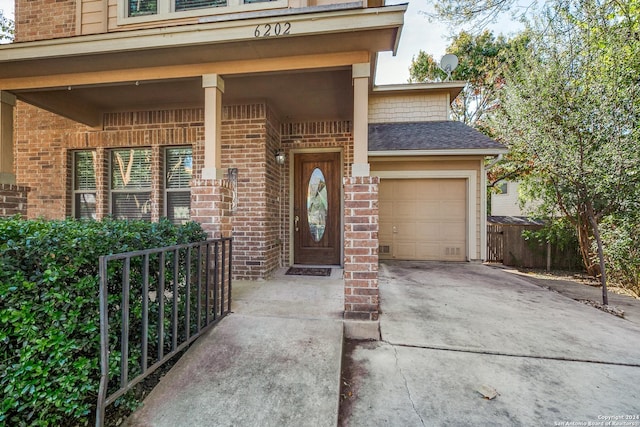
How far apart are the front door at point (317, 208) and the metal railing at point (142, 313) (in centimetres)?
262

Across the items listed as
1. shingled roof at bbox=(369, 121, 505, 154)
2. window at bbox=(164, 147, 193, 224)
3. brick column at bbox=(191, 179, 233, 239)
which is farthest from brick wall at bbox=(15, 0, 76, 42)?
shingled roof at bbox=(369, 121, 505, 154)

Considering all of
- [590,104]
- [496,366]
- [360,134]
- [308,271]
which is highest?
[590,104]

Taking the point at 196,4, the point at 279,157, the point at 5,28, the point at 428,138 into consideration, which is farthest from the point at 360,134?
the point at 5,28

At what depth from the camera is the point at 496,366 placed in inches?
82.2

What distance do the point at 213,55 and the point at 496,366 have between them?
385 centimetres

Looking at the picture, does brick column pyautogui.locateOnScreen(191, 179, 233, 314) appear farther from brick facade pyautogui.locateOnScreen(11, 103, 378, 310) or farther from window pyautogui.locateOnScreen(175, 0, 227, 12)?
window pyautogui.locateOnScreen(175, 0, 227, 12)

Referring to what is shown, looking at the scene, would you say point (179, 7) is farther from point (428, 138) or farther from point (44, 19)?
point (428, 138)

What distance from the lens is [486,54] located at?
40.9 feet

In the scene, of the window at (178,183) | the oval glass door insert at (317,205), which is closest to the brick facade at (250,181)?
the window at (178,183)

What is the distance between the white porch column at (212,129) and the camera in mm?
2963

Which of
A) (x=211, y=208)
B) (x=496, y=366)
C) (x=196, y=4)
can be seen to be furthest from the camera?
(x=196, y=4)

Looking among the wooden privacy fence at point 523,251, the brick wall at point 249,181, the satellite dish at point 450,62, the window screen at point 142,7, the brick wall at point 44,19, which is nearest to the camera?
the window screen at point 142,7

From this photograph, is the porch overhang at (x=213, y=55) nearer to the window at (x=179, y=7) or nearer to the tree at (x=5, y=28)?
the window at (x=179, y=7)

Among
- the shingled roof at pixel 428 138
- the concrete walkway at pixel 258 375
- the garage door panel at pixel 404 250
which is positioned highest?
the shingled roof at pixel 428 138
